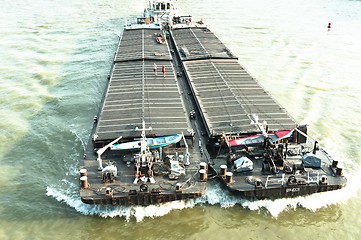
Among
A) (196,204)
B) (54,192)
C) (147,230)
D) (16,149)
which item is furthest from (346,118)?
(16,149)

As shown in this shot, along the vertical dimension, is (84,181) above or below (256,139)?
below

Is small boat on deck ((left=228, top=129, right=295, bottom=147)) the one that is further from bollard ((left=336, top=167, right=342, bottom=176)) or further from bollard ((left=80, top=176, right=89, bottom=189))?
bollard ((left=80, top=176, right=89, bottom=189))

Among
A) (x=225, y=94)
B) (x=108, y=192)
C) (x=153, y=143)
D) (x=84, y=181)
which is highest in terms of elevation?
(x=225, y=94)

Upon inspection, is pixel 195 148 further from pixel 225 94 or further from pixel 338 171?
pixel 338 171

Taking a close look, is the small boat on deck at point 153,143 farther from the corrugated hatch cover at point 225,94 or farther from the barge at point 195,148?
the corrugated hatch cover at point 225,94

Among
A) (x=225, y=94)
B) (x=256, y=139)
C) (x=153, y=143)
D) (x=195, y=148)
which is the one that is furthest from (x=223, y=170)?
(x=225, y=94)
